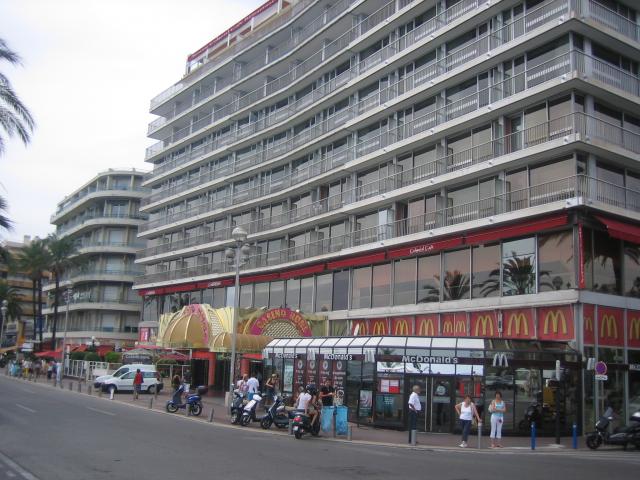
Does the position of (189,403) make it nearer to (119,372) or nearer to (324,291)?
(119,372)

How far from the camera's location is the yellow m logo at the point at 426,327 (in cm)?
3466

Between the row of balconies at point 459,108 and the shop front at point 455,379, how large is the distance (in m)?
12.5

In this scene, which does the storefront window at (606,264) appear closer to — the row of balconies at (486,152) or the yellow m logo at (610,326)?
the yellow m logo at (610,326)

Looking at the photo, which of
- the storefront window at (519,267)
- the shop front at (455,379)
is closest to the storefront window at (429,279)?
the storefront window at (519,267)

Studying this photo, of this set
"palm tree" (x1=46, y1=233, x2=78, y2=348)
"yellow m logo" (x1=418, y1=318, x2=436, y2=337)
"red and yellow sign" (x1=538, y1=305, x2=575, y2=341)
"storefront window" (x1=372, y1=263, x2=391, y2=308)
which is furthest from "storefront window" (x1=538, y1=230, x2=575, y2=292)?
"palm tree" (x1=46, y1=233, x2=78, y2=348)

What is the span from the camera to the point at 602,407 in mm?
27875

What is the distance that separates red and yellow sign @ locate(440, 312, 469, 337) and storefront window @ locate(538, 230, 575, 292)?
16.1ft

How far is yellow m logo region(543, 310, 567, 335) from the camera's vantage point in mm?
28156

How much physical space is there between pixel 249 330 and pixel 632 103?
77.5 ft

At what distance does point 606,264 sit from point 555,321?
360 cm

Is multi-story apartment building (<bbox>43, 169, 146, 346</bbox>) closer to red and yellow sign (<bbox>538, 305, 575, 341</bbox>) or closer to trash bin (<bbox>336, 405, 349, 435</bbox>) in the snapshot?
red and yellow sign (<bbox>538, 305, 575, 341</bbox>)

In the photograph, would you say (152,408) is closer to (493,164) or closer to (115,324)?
(493,164)

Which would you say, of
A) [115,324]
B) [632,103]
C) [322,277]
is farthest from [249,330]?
[115,324]

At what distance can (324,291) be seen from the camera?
1741 inches
